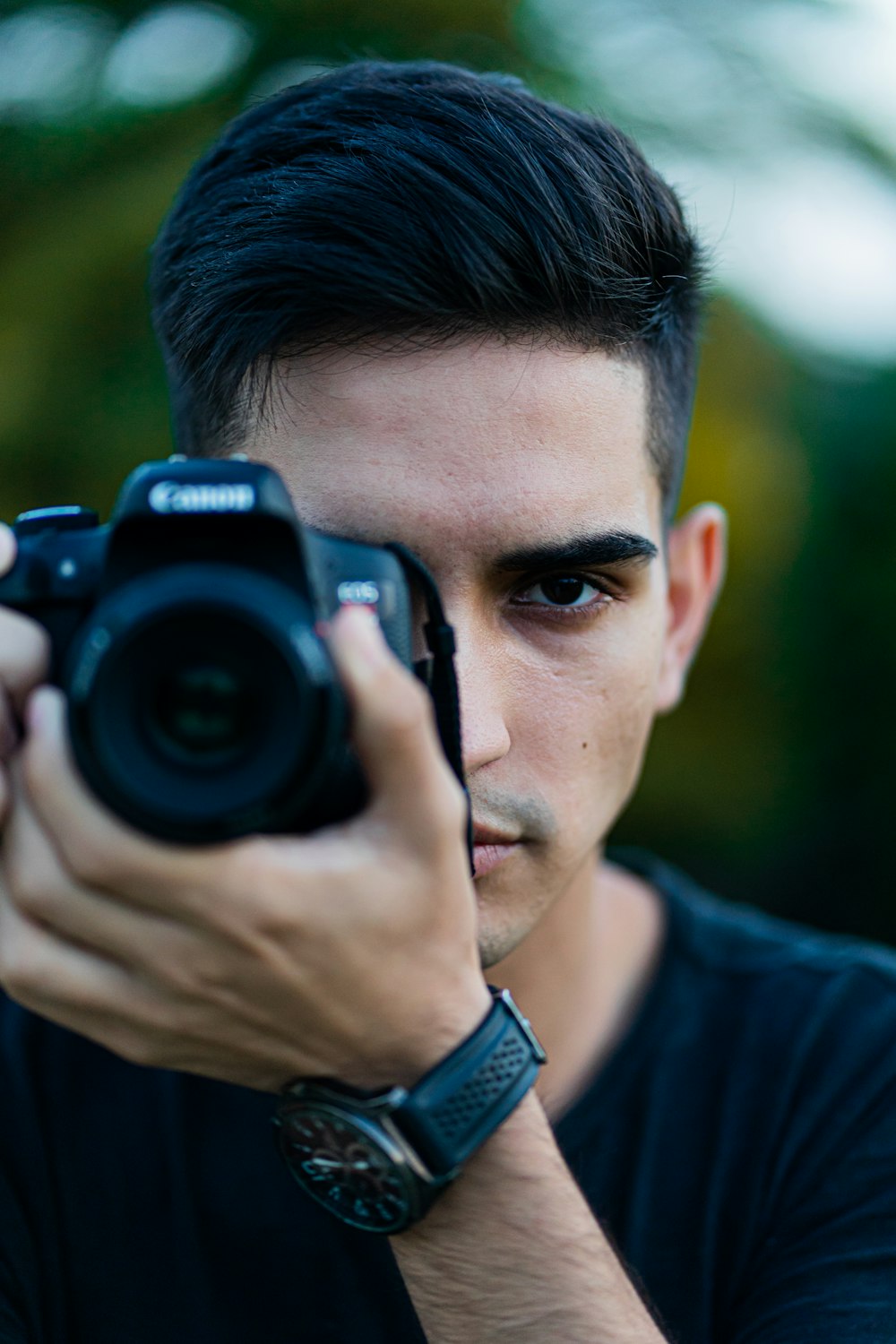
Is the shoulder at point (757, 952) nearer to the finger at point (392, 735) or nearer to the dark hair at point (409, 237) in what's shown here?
the dark hair at point (409, 237)

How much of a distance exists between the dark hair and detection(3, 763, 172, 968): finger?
0.62 meters

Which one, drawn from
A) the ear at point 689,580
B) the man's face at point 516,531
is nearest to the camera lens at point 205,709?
the man's face at point 516,531

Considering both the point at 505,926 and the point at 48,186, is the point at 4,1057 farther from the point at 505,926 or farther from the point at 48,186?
the point at 48,186

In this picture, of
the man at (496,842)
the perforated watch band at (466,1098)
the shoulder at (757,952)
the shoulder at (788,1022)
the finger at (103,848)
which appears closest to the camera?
the finger at (103,848)

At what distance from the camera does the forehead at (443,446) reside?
1.21 m

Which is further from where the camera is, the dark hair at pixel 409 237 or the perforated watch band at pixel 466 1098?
the dark hair at pixel 409 237

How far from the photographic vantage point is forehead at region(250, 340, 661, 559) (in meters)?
1.21

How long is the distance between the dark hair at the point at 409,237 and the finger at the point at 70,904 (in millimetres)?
625

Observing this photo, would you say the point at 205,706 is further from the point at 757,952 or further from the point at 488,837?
the point at 757,952

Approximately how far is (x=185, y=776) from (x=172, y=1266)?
0.79 metres

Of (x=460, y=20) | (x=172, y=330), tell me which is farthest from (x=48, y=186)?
(x=172, y=330)

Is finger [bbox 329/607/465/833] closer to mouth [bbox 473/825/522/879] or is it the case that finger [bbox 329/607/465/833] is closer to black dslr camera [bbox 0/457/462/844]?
black dslr camera [bbox 0/457/462/844]

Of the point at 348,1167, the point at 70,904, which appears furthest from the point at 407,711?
the point at 348,1167

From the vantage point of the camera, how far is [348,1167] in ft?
3.15
